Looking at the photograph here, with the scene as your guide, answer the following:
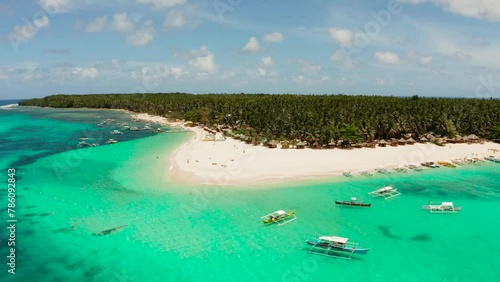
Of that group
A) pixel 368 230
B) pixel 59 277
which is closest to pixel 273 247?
pixel 368 230

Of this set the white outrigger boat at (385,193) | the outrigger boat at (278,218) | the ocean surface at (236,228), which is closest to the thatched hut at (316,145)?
the ocean surface at (236,228)

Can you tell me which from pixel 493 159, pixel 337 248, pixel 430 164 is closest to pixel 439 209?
pixel 337 248

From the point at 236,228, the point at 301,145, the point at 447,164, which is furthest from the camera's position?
the point at 301,145

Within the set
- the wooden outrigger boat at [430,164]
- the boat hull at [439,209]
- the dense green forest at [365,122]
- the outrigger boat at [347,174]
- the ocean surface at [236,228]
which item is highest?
the dense green forest at [365,122]

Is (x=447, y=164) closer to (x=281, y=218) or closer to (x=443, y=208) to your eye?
(x=443, y=208)

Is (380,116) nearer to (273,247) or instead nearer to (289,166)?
(289,166)

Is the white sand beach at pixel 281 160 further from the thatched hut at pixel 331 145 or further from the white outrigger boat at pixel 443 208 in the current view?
the white outrigger boat at pixel 443 208

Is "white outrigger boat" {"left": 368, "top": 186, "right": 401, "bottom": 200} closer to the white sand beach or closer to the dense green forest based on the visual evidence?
the white sand beach
